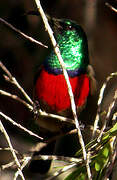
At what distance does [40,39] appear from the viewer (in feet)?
19.3

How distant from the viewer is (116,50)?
6.37 meters

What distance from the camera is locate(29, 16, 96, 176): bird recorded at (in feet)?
12.6

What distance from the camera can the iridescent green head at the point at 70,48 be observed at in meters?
3.91

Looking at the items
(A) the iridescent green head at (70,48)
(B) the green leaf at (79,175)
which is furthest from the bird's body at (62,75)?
(B) the green leaf at (79,175)

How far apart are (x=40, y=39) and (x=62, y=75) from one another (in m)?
2.18

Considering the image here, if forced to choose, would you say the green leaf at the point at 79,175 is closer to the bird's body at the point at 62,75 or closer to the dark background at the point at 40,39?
the bird's body at the point at 62,75

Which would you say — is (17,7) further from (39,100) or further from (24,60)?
(39,100)

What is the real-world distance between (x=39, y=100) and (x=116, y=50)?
106 inches

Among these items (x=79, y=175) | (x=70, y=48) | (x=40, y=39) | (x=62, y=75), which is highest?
(x=40, y=39)

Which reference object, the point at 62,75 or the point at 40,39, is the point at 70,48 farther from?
the point at 40,39

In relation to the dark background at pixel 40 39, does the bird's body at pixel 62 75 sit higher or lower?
lower

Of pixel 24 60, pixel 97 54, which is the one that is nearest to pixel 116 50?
pixel 97 54

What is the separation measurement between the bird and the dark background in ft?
5.07

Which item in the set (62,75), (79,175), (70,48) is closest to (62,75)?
(62,75)
